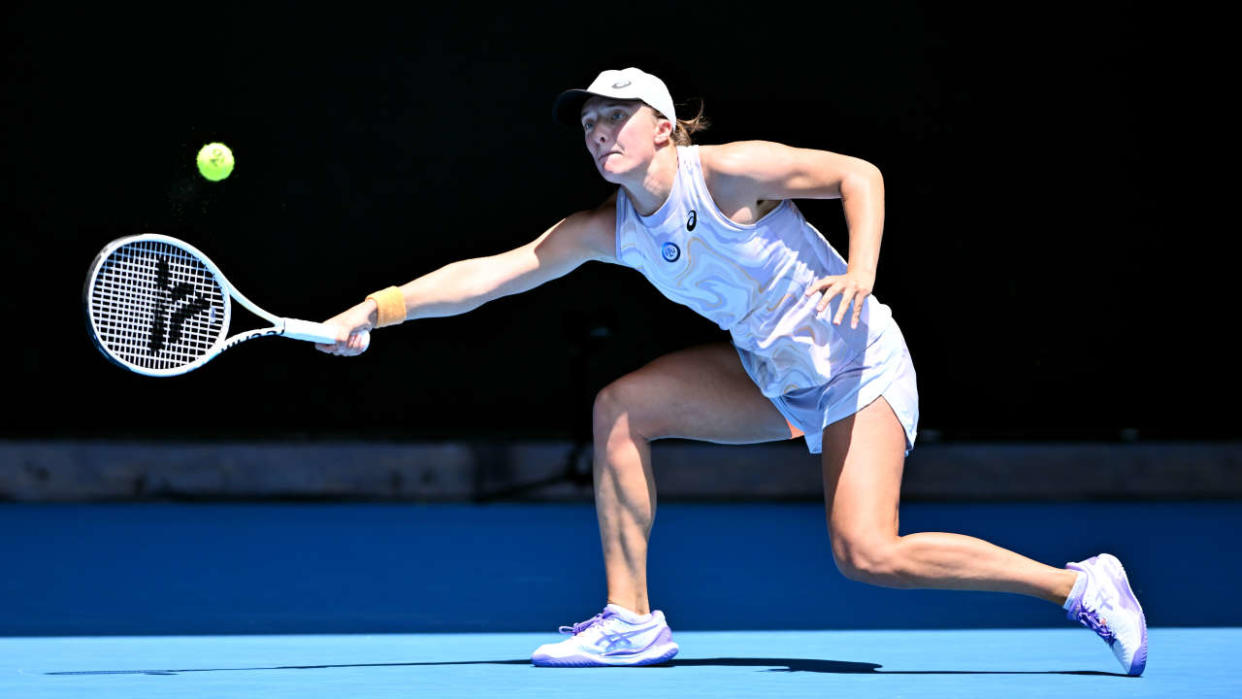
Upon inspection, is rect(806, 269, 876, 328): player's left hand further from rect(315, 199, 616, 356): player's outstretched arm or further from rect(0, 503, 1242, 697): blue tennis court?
rect(0, 503, 1242, 697): blue tennis court

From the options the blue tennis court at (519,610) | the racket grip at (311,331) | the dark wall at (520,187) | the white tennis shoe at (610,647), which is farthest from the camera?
the dark wall at (520,187)

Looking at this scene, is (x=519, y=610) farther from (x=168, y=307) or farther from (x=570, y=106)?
(x=570, y=106)

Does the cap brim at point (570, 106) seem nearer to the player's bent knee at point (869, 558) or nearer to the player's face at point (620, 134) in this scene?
the player's face at point (620, 134)

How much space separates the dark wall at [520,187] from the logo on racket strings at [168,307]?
4831 mm

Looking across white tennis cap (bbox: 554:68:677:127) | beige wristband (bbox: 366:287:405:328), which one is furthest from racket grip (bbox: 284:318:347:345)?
white tennis cap (bbox: 554:68:677:127)

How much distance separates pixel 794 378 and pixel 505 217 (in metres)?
Result: 5.23

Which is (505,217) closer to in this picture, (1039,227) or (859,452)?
(1039,227)

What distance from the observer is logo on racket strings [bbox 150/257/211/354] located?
335 cm

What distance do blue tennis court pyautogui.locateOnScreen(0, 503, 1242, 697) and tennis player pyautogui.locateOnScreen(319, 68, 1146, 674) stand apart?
0.18 meters

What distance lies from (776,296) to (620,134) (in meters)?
0.45

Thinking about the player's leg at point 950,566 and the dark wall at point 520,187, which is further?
the dark wall at point 520,187

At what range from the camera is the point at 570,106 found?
3.31 metres

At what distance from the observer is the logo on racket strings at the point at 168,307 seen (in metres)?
3.35

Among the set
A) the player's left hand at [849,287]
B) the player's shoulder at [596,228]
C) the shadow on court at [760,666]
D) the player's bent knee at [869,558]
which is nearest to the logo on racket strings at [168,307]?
the shadow on court at [760,666]
